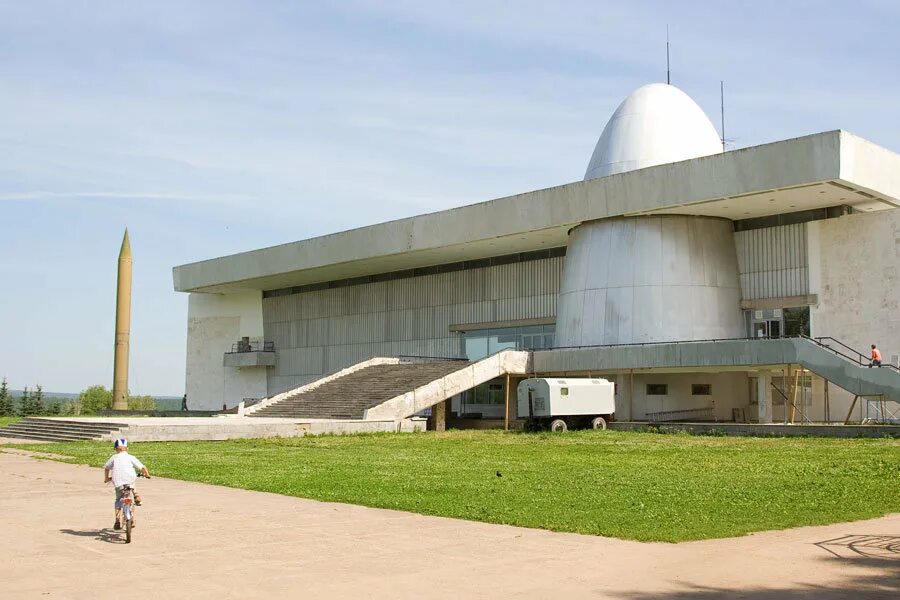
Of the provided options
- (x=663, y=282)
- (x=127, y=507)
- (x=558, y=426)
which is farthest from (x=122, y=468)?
(x=663, y=282)

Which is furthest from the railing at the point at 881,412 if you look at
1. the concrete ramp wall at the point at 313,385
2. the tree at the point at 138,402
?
the tree at the point at 138,402

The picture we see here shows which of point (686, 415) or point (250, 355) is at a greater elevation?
point (250, 355)

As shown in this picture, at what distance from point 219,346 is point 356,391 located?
31.4m

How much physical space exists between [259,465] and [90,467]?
4.12 m

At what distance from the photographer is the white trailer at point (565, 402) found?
37.2 m

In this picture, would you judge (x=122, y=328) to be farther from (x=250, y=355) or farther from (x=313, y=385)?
(x=313, y=385)

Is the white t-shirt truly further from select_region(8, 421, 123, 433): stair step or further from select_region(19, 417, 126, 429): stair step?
select_region(8, 421, 123, 433): stair step

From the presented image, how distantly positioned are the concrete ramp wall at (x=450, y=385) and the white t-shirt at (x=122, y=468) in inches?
1015

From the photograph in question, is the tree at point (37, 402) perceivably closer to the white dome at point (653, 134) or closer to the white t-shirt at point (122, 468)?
the white dome at point (653, 134)

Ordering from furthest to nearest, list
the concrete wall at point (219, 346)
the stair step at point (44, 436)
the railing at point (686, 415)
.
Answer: the concrete wall at point (219, 346), the railing at point (686, 415), the stair step at point (44, 436)

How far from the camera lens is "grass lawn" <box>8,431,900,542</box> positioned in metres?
14.6

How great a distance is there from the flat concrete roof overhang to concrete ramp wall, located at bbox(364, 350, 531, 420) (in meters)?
7.09

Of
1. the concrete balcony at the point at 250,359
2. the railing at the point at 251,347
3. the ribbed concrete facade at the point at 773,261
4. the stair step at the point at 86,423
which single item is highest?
the ribbed concrete facade at the point at 773,261

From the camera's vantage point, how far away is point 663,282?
148ft
